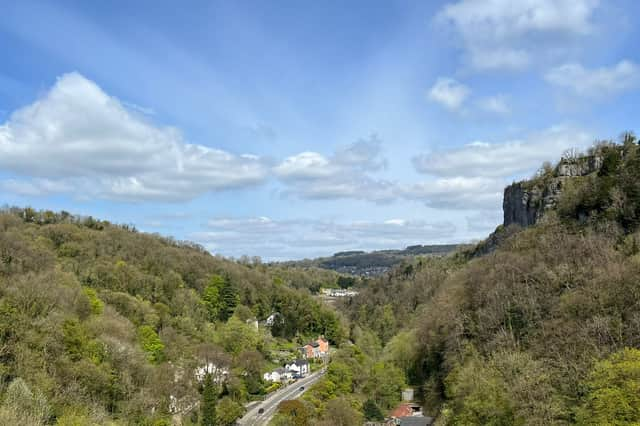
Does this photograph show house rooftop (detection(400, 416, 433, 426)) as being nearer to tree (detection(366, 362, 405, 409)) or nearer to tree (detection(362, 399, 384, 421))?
tree (detection(362, 399, 384, 421))

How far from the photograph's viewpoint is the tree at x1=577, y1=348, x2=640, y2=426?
2041 cm

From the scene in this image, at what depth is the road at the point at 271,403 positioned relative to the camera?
4484 cm

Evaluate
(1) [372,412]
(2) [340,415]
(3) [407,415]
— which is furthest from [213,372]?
(3) [407,415]

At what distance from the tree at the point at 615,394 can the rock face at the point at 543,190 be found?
41296 millimetres

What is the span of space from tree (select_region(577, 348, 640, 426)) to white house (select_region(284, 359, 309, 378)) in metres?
50.1

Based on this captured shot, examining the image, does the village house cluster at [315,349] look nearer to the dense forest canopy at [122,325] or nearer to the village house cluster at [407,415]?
the dense forest canopy at [122,325]

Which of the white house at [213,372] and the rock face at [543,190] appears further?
the rock face at [543,190]

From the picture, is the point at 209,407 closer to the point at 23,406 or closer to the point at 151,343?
the point at 151,343

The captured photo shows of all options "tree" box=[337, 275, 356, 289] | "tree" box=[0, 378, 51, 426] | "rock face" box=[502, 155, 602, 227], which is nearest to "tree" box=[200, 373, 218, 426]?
"tree" box=[0, 378, 51, 426]

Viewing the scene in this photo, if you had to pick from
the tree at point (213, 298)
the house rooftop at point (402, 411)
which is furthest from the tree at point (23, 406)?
the tree at point (213, 298)

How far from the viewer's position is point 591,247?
125 ft

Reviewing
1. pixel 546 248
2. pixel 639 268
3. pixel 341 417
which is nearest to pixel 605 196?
pixel 546 248

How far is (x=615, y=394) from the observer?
20906 mm

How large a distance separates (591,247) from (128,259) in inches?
2714
